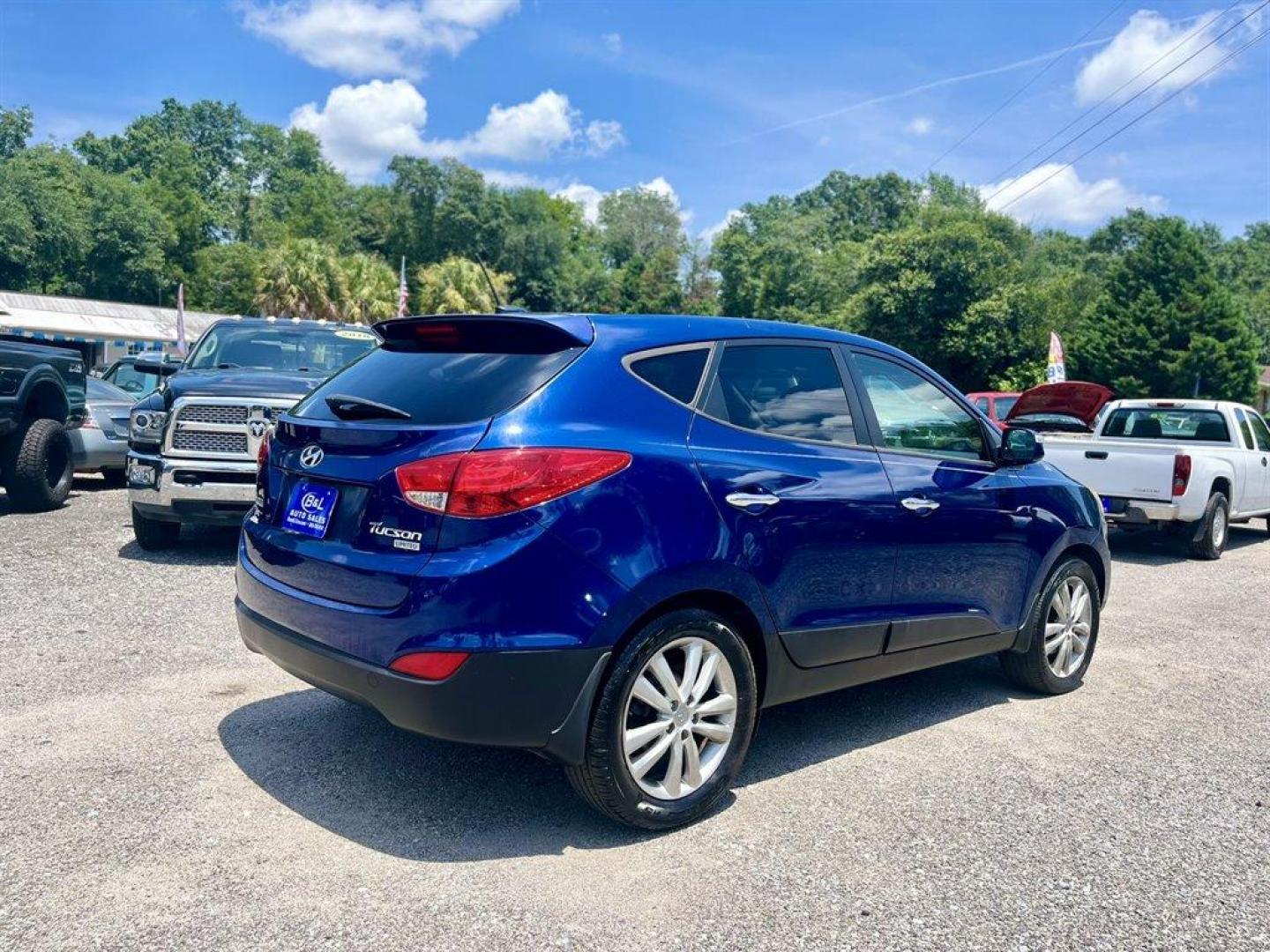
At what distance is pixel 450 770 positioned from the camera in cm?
397

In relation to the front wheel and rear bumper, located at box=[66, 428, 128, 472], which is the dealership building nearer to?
rear bumper, located at box=[66, 428, 128, 472]

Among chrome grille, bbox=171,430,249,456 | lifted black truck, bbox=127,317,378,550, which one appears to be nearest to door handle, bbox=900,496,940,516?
lifted black truck, bbox=127,317,378,550

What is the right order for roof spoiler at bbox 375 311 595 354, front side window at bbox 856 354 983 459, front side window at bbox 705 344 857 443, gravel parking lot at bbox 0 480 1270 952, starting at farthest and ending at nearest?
front side window at bbox 856 354 983 459 < front side window at bbox 705 344 857 443 < roof spoiler at bbox 375 311 595 354 < gravel parking lot at bbox 0 480 1270 952

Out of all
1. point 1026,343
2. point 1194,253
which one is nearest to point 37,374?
point 1026,343

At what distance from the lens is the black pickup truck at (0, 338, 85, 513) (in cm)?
952

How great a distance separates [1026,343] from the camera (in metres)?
36.6

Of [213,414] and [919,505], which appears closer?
[919,505]

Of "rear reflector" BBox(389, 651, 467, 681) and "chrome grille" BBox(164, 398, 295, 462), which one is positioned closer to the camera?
"rear reflector" BBox(389, 651, 467, 681)

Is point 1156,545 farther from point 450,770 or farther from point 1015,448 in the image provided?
point 450,770

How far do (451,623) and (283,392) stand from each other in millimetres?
5200

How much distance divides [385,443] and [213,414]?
4.73 m

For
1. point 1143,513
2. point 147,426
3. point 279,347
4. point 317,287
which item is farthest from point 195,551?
point 317,287

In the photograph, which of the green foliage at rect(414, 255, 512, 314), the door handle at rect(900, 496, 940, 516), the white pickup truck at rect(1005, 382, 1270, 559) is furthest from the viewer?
the green foliage at rect(414, 255, 512, 314)

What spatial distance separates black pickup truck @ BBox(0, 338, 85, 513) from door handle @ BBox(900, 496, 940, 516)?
28.6 feet
